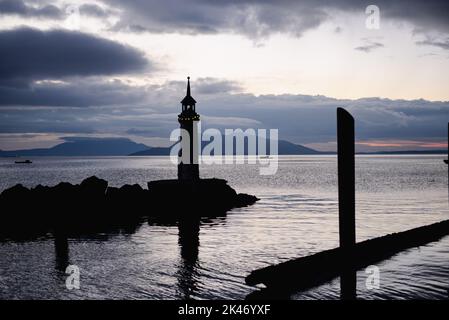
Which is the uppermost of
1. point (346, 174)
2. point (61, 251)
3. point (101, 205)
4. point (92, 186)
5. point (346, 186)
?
point (346, 174)

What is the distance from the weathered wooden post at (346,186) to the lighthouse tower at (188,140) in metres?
30.5

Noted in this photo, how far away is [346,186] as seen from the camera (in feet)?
41.4

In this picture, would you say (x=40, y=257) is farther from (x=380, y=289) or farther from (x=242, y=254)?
(x=380, y=289)

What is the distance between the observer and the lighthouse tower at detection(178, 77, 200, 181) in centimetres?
4291

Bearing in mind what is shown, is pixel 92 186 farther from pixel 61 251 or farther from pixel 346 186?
pixel 346 186

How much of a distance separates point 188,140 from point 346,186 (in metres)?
31.8

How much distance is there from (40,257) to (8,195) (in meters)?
18.3

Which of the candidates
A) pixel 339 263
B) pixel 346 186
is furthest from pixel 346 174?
pixel 339 263

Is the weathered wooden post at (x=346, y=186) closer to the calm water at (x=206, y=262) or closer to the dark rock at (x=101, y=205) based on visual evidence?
the calm water at (x=206, y=262)

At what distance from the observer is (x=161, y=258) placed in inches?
782

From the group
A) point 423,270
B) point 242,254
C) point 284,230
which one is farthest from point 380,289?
point 284,230

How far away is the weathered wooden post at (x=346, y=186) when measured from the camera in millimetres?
12180

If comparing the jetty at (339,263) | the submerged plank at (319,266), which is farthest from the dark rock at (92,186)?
the jetty at (339,263)

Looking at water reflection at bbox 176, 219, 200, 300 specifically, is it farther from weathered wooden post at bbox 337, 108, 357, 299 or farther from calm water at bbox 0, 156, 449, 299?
weathered wooden post at bbox 337, 108, 357, 299
